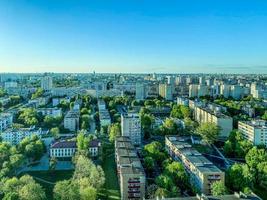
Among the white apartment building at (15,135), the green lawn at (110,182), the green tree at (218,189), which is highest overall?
the white apartment building at (15,135)

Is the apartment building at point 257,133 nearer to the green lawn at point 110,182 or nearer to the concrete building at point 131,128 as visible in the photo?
the concrete building at point 131,128

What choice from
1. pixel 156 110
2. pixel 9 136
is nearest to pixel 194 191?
pixel 9 136

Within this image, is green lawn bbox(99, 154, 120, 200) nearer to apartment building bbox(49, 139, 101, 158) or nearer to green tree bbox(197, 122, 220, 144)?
apartment building bbox(49, 139, 101, 158)

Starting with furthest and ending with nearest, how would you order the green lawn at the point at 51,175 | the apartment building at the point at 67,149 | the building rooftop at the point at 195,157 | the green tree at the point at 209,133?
the green tree at the point at 209,133, the apartment building at the point at 67,149, the green lawn at the point at 51,175, the building rooftop at the point at 195,157

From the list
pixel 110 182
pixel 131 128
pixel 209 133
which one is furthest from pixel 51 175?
pixel 209 133

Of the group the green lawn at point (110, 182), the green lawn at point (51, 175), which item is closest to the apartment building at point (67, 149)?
the green lawn at point (110, 182)

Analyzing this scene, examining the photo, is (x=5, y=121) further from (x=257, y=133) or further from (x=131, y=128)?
(x=257, y=133)

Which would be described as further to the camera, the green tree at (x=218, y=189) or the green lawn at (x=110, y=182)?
the green lawn at (x=110, y=182)
